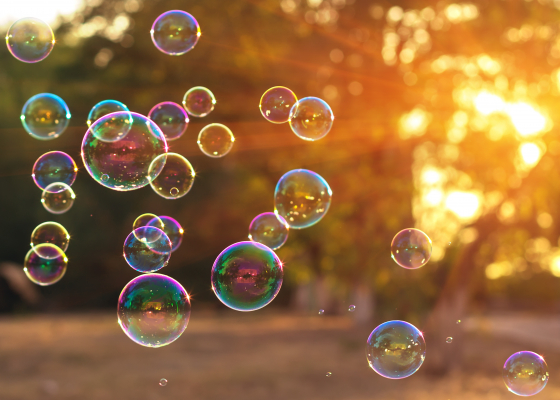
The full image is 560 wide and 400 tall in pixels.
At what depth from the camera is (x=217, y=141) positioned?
5289 mm

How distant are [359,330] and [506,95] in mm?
12016

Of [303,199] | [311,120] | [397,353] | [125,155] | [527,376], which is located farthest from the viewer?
[311,120]

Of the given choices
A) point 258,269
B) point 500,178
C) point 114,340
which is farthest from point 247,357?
point 258,269

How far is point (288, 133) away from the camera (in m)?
9.42

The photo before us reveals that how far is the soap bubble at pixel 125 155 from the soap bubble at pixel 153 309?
0.75 meters

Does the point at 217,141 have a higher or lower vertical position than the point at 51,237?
higher

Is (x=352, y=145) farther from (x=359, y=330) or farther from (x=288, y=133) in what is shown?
(x=359, y=330)

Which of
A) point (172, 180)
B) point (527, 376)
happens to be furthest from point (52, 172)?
point (527, 376)

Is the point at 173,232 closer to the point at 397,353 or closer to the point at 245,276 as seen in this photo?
the point at 245,276

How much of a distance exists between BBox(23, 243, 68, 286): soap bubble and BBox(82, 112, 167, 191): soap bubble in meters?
1.43

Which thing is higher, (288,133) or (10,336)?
(288,133)

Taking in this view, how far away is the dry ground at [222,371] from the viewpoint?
26.4 ft

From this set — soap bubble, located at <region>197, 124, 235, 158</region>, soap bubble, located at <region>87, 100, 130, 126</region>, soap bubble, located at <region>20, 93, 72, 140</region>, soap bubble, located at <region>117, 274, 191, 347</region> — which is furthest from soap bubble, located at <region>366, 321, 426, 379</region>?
soap bubble, located at <region>20, 93, 72, 140</region>

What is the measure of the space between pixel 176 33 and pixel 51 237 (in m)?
2.19
